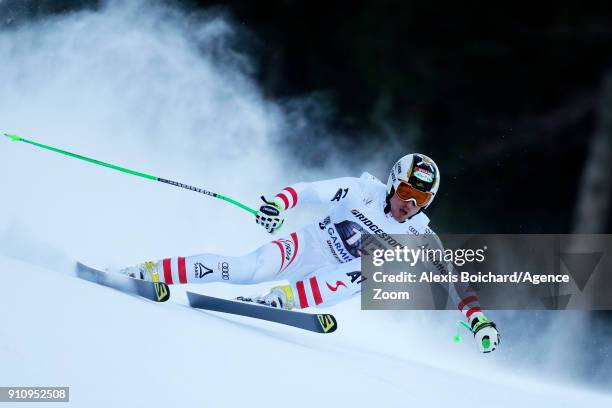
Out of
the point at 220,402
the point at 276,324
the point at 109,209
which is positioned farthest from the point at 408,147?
the point at 220,402

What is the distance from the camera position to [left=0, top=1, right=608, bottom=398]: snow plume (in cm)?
849

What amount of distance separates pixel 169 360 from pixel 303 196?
5.94 feet

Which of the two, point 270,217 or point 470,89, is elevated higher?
point 470,89

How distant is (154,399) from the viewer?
421 centimetres

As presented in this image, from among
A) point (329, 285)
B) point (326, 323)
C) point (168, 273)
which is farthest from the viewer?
point (329, 285)

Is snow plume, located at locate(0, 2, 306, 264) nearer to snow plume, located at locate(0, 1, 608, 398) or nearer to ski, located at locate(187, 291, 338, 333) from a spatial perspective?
snow plume, located at locate(0, 1, 608, 398)

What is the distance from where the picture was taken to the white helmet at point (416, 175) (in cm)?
618

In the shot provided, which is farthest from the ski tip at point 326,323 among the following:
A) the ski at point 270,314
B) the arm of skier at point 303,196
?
the arm of skier at point 303,196

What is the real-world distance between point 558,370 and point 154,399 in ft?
29.8

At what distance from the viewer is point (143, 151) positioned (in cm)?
1041

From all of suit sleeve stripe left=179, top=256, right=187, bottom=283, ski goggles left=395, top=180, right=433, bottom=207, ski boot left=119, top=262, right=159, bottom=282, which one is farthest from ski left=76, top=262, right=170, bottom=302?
ski goggles left=395, top=180, right=433, bottom=207

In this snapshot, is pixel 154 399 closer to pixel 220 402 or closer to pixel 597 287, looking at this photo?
pixel 220 402

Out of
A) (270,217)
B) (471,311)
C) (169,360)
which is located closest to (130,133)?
(270,217)

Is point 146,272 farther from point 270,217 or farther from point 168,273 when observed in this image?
point 270,217
